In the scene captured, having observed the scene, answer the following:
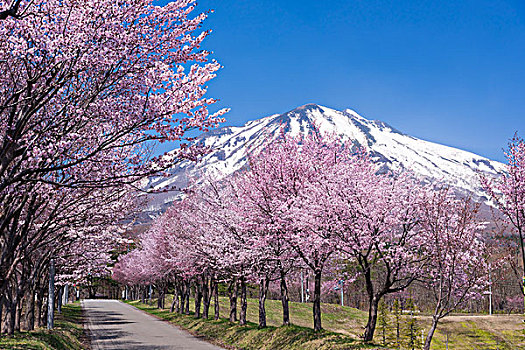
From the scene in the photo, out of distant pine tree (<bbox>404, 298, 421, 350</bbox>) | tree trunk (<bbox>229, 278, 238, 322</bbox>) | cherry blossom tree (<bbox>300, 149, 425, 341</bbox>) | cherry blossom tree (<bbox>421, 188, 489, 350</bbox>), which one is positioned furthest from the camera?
distant pine tree (<bbox>404, 298, 421, 350</bbox>)

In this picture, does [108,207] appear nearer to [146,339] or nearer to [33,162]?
[33,162]

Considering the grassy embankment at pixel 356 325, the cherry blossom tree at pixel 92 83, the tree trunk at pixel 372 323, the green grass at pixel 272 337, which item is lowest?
the grassy embankment at pixel 356 325

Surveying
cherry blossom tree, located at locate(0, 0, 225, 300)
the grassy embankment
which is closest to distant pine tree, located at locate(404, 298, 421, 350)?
the grassy embankment

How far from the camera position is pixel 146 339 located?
23.8 metres

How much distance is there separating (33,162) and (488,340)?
6144 centimetres

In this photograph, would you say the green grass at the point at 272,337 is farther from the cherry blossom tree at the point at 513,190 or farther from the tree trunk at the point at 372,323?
the cherry blossom tree at the point at 513,190

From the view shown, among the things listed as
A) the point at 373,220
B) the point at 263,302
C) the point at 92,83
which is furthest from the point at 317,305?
the point at 92,83

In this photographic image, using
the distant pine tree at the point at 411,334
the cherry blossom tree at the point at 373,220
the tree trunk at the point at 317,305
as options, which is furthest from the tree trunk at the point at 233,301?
the distant pine tree at the point at 411,334

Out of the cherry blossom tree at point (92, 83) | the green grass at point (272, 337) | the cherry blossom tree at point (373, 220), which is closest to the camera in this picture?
the cherry blossom tree at point (92, 83)

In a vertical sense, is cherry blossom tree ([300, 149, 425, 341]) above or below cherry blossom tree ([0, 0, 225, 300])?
below

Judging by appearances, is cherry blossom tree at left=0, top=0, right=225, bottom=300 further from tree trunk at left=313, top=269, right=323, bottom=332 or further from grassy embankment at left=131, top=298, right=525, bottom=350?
grassy embankment at left=131, top=298, right=525, bottom=350

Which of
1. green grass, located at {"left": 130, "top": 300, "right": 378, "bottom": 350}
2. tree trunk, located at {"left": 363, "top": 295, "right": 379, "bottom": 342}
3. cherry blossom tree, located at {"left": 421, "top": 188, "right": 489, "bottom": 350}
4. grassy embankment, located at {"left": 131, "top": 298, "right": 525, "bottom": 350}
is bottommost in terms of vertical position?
grassy embankment, located at {"left": 131, "top": 298, "right": 525, "bottom": 350}

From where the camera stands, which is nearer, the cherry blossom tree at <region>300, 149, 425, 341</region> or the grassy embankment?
the cherry blossom tree at <region>300, 149, 425, 341</region>

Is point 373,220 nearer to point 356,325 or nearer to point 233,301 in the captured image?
point 233,301
